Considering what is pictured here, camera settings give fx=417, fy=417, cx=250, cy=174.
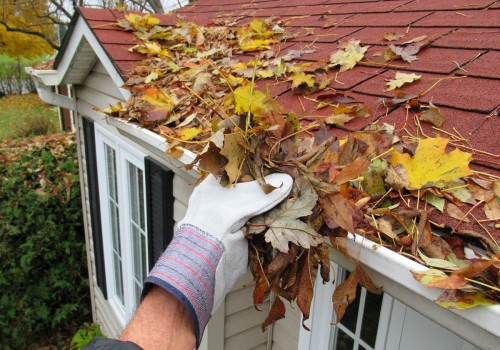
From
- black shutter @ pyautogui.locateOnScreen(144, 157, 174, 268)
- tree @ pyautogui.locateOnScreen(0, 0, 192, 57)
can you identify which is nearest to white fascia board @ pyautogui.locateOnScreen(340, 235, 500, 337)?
black shutter @ pyautogui.locateOnScreen(144, 157, 174, 268)

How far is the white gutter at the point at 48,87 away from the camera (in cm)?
469

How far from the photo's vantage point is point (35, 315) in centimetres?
610

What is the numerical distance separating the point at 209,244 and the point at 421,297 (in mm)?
561

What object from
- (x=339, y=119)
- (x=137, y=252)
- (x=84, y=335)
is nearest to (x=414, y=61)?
(x=339, y=119)

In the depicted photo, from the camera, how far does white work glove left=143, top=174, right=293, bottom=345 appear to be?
1148 mm

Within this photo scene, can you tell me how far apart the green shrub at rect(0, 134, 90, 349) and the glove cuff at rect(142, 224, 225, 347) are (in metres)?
5.33

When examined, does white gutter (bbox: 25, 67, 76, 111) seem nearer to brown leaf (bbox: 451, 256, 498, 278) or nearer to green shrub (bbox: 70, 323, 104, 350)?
green shrub (bbox: 70, 323, 104, 350)

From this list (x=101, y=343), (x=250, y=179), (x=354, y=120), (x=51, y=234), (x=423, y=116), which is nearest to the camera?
(x=101, y=343)

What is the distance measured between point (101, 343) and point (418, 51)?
75.5 inches

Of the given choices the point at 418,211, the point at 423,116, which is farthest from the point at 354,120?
the point at 418,211

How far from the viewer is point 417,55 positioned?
2062 millimetres

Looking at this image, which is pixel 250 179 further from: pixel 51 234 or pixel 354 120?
pixel 51 234

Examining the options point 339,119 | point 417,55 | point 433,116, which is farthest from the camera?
point 417,55

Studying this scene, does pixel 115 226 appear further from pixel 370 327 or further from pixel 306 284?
pixel 306 284
